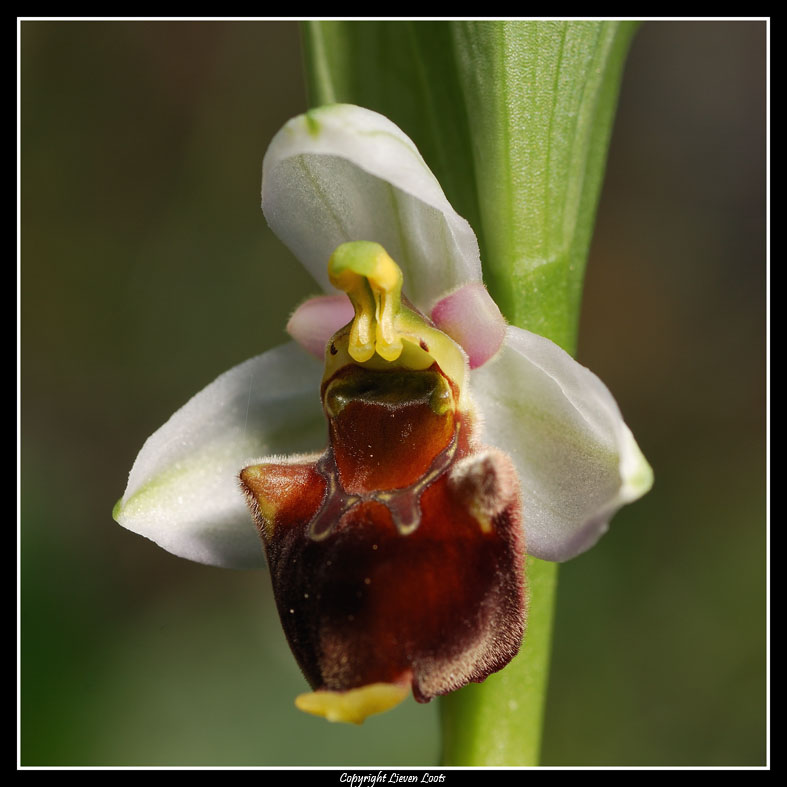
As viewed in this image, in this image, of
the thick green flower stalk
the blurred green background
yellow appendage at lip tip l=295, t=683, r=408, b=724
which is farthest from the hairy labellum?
the blurred green background

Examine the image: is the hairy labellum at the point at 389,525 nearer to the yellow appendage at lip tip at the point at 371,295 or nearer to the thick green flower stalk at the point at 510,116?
the yellow appendage at lip tip at the point at 371,295

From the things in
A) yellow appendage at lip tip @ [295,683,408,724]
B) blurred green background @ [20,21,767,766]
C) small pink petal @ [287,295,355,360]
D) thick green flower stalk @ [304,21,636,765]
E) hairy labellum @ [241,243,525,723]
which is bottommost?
blurred green background @ [20,21,767,766]

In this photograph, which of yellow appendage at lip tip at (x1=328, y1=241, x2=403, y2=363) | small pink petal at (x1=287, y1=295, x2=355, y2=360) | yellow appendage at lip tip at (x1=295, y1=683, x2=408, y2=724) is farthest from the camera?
small pink petal at (x1=287, y1=295, x2=355, y2=360)

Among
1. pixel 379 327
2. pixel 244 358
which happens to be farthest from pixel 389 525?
pixel 244 358

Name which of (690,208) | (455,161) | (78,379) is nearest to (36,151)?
(78,379)

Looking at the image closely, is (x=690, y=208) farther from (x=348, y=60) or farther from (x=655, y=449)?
(x=348, y=60)

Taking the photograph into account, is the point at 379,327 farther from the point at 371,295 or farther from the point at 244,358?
the point at 244,358

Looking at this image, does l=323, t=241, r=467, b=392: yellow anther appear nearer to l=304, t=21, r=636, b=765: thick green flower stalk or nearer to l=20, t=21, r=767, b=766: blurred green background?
l=304, t=21, r=636, b=765: thick green flower stalk

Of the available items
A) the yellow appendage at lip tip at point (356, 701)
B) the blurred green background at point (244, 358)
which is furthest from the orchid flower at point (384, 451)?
the blurred green background at point (244, 358)

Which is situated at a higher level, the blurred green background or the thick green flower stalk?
the thick green flower stalk
